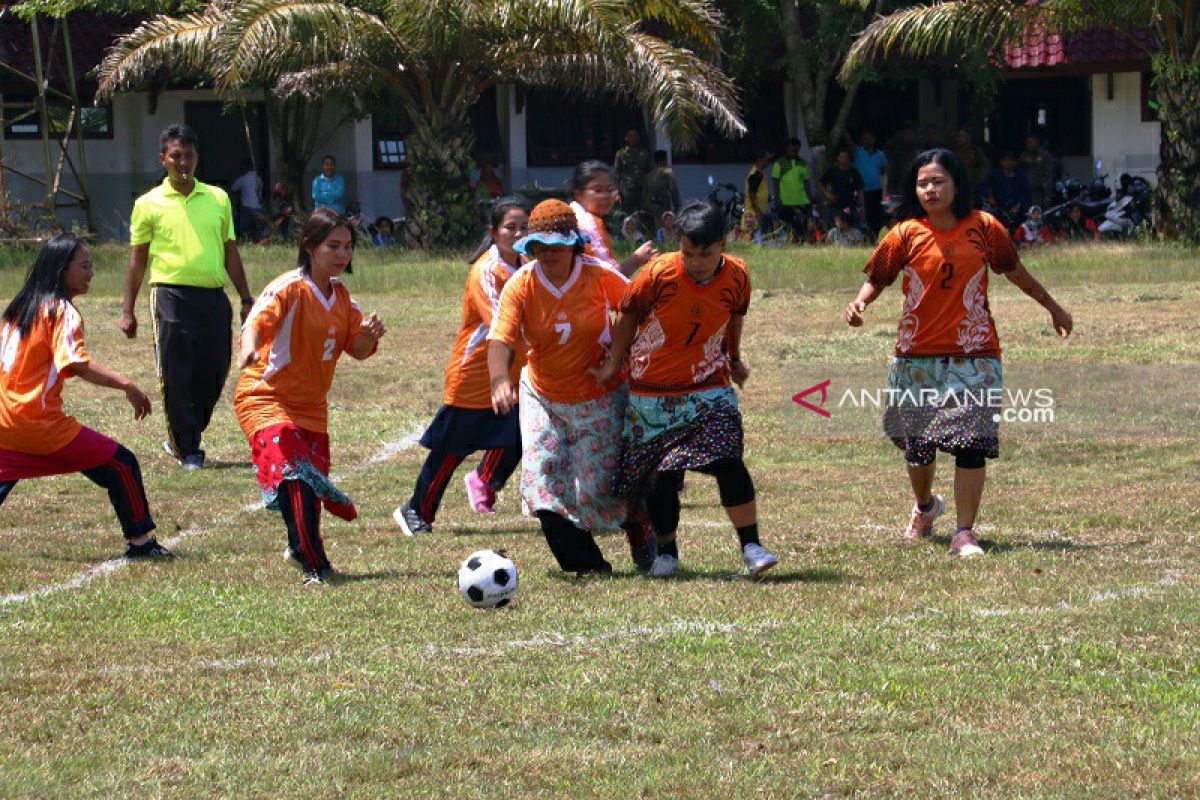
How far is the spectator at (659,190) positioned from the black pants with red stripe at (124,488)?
58.2 ft

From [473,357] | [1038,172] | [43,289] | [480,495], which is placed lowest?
[480,495]

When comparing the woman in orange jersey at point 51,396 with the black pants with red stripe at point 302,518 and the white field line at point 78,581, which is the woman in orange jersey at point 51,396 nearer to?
the white field line at point 78,581

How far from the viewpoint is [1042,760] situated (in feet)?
15.8

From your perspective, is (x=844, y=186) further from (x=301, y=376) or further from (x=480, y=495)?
(x=301, y=376)

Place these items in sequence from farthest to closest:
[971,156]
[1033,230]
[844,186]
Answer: [844,186] < [1033,230] < [971,156]

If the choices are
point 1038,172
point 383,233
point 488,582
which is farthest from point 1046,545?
point 383,233

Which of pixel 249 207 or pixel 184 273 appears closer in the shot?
pixel 184 273

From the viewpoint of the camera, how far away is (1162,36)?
21.6 metres

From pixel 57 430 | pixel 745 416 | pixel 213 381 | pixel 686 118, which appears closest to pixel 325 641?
pixel 57 430

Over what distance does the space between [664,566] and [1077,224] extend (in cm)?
1946

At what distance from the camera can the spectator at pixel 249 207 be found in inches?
1181

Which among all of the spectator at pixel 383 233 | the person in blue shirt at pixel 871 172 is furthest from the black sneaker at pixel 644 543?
the spectator at pixel 383 233

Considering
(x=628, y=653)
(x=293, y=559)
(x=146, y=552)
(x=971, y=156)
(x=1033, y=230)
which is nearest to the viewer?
(x=628, y=653)

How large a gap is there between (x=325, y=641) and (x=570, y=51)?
17.3m
